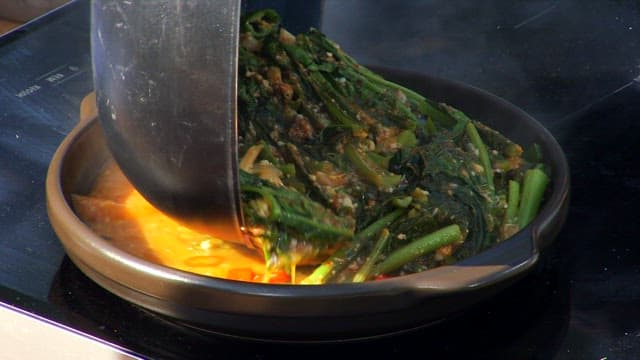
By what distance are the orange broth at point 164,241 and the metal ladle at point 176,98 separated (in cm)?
13

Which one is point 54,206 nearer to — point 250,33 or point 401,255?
point 250,33

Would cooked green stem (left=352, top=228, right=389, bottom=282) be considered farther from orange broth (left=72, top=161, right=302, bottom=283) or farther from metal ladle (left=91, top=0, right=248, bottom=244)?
metal ladle (left=91, top=0, right=248, bottom=244)

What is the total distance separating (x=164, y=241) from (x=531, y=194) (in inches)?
32.4

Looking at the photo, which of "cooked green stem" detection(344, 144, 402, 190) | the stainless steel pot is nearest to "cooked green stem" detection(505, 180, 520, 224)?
the stainless steel pot

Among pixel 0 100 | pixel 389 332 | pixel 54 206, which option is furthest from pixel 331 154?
pixel 0 100

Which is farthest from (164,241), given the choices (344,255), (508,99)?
(508,99)

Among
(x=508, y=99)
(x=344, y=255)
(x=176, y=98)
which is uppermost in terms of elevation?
(x=176, y=98)

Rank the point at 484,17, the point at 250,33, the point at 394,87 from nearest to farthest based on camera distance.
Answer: the point at 250,33 → the point at 394,87 → the point at 484,17

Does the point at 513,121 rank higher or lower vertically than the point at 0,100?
higher

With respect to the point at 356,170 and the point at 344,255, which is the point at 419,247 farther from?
the point at 356,170

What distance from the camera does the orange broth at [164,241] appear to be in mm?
1787

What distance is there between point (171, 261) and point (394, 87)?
0.76 meters

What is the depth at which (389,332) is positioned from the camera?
67.3 inches

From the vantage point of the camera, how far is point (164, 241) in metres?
1.87
